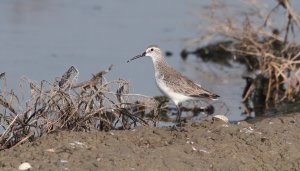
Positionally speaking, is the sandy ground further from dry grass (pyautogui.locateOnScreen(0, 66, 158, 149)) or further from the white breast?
the white breast

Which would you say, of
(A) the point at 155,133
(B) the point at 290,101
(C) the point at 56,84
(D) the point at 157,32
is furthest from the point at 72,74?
(D) the point at 157,32

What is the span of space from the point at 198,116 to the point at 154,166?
4.68 metres

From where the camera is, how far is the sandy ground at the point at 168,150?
7.00 metres

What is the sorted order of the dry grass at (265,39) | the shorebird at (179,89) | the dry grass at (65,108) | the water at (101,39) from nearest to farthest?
the dry grass at (65,108) → the shorebird at (179,89) → the dry grass at (265,39) → the water at (101,39)

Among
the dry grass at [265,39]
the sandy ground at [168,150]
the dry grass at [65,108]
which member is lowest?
the sandy ground at [168,150]

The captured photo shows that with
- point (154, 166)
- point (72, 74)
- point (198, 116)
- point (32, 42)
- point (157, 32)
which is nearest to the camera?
→ point (154, 166)

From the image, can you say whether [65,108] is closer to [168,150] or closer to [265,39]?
[168,150]

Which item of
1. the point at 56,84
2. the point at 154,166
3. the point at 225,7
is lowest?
the point at 154,166

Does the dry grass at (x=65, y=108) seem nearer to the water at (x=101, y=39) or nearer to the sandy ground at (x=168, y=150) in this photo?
the sandy ground at (x=168, y=150)

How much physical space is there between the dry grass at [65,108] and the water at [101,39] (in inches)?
140

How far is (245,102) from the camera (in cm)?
1280

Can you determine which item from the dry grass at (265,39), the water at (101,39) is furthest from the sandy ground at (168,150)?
the dry grass at (265,39)

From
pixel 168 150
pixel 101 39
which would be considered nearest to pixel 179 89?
pixel 168 150

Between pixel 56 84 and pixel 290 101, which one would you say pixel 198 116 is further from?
pixel 56 84
